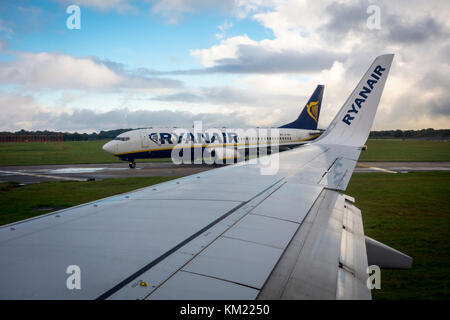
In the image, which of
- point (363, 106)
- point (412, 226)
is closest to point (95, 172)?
point (412, 226)

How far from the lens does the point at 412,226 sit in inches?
319

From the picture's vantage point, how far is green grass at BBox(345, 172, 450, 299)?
489 cm

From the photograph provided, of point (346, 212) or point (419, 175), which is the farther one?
point (419, 175)

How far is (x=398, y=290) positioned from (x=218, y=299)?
4514 mm

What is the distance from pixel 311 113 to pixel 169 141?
668 inches

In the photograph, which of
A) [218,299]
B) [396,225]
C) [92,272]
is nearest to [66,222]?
[92,272]

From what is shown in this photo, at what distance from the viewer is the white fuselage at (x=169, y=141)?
24.3 meters

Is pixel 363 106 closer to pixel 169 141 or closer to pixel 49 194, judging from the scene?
pixel 49 194

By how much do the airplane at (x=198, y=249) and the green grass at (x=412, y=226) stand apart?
7.46ft

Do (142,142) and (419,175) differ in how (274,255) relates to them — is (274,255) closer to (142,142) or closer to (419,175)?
(419,175)

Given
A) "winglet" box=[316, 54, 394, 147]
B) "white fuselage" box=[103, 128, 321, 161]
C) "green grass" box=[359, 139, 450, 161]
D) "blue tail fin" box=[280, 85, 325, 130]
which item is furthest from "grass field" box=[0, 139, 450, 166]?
"winglet" box=[316, 54, 394, 147]

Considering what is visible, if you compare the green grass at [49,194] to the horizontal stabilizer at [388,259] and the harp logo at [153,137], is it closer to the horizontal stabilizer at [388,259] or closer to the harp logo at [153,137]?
the harp logo at [153,137]

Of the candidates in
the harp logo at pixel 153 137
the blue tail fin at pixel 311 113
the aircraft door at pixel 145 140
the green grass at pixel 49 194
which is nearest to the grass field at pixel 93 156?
the blue tail fin at pixel 311 113

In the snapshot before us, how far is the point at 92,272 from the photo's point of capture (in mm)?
1636
